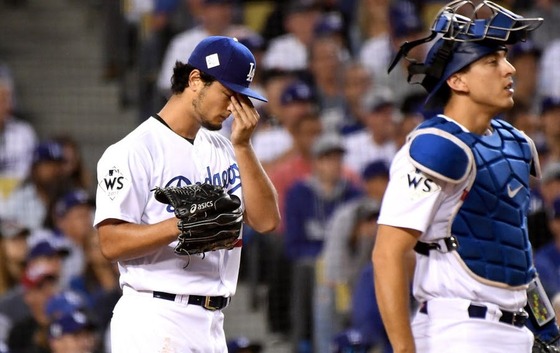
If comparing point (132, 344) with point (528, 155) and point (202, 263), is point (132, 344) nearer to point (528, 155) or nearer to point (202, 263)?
point (202, 263)

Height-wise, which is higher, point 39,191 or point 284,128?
point 284,128

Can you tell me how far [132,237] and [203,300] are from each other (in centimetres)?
35

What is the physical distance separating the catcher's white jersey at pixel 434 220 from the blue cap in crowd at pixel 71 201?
4035mm

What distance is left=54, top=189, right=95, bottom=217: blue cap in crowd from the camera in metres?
7.51

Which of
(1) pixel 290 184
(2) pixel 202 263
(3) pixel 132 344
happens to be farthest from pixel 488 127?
(1) pixel 290 184

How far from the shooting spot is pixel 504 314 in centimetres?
377

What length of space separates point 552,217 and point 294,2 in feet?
10.9

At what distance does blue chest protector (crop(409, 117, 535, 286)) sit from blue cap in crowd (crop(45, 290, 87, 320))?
323 centimetres

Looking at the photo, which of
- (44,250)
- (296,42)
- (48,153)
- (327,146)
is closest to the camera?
(44,250)

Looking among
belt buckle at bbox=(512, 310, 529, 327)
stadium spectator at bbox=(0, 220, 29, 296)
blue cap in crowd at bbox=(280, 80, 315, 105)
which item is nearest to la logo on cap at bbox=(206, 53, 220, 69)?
belt buckle at bbox=(512, 310, 529, 327)

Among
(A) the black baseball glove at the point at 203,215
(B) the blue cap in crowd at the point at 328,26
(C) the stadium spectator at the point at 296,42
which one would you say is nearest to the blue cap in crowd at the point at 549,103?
(B) the blue cap in crowd at the point at 328,26

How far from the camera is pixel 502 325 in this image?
3752mm

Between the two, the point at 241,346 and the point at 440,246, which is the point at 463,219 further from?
the point at 241,346

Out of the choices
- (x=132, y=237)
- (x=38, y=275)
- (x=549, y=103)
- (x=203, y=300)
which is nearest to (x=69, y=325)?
(x=38, y=275)
